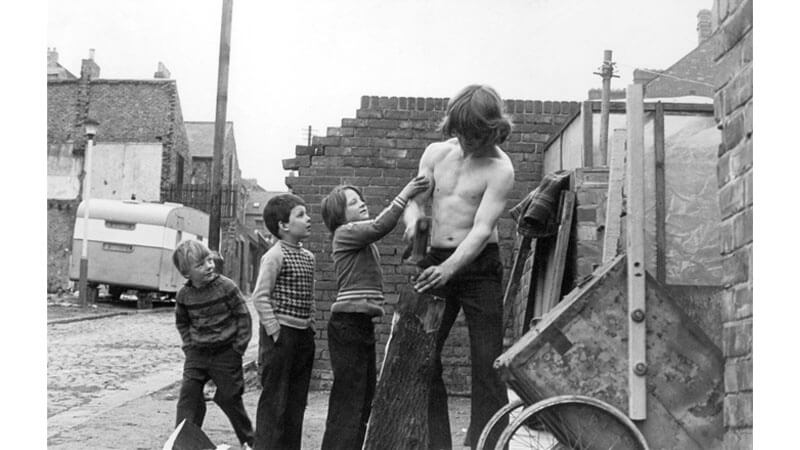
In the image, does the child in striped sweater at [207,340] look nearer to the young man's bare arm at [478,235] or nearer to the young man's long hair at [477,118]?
the young man's bare arm at [478,235]

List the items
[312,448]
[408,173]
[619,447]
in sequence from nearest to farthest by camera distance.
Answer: [619,447] < [312,448] < [408,173]

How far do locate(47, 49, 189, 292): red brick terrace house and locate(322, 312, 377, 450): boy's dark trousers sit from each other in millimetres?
1228

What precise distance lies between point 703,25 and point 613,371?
1.30 metres

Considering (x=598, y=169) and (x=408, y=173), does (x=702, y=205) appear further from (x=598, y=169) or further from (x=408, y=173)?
(x=408, y=173)

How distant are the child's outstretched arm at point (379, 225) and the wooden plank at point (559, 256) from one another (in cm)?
109

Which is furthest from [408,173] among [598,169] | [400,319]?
[400,319]

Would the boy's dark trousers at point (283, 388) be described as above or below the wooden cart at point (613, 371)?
below

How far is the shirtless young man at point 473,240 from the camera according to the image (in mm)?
3184

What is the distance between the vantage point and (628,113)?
107 inches

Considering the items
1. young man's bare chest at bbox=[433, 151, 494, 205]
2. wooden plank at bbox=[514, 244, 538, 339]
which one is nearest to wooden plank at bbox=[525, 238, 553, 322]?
wooden plank at bbox=[514, 244, 538, 339]

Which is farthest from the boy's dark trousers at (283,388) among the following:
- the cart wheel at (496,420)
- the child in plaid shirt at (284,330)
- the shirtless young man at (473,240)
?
the cart wheel at (496,420)

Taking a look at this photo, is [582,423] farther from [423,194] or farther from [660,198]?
[660,198]

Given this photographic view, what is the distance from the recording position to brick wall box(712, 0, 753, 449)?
2.19 m
